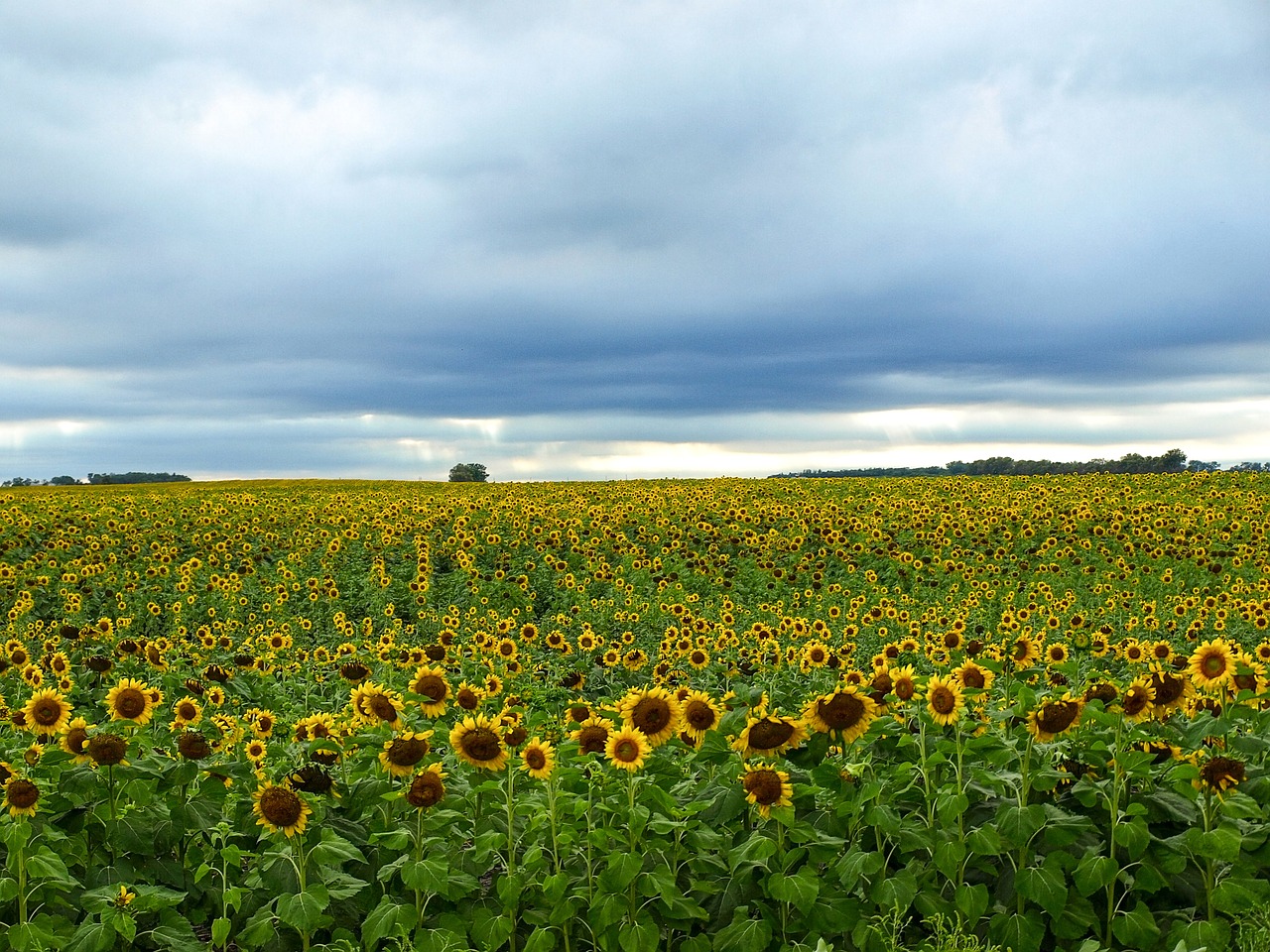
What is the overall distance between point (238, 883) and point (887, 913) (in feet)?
11.5

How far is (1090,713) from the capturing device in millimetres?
5145

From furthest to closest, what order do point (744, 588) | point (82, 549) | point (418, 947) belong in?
1. point (82, 549)
2. point (744, 588)
3. point (418, 947)

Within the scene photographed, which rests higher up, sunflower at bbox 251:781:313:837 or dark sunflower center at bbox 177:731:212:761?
dark sunflower center at bbox 177:731:212:761

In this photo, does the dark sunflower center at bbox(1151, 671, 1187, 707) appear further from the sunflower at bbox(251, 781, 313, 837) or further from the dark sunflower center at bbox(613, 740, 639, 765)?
the sunflower at bbox(251, 781, 313, 837)

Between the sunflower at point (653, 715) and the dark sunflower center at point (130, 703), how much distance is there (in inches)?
119

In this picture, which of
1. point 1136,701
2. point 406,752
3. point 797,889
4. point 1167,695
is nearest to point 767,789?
→ point 797,889

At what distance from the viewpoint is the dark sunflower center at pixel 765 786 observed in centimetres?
478

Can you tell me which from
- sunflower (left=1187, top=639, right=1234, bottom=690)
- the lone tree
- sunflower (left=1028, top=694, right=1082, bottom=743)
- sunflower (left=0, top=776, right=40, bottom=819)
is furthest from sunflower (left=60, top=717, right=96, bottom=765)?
the lone tree

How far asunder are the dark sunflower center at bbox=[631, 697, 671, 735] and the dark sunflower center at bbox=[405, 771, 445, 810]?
3.53 feet

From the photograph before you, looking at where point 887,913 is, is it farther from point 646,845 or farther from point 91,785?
point 91,785

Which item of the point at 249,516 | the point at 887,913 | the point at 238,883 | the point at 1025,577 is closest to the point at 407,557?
the point at 249,516

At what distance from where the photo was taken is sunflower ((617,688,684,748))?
527cm

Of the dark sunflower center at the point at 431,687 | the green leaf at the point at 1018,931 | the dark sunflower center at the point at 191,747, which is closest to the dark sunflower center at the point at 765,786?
the green leaf at the point at 1018,931

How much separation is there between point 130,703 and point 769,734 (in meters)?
3.90
